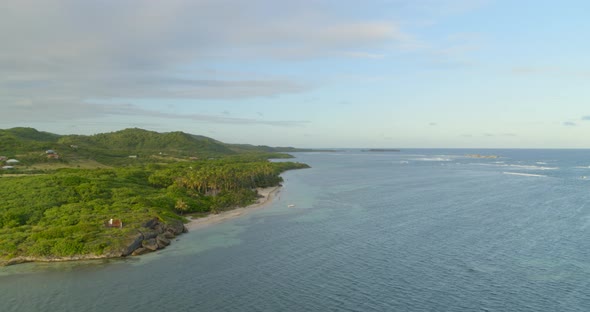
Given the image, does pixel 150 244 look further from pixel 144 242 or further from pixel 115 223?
pixel 115 223

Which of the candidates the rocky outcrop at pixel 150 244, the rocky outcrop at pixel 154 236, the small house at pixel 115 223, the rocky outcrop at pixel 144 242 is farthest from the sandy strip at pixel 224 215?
the small house at pixel 115 223

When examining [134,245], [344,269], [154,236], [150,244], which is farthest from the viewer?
[154,236]

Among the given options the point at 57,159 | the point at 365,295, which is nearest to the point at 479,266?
the point at 365,295

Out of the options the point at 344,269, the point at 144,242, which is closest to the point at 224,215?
the point at 144,242

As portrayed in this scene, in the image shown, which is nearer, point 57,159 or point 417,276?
point 417,276

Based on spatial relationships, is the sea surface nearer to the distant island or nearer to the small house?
the distant island

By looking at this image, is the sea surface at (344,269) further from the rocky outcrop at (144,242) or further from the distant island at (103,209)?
the distant island at (103,209)

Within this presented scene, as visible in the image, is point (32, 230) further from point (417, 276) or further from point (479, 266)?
point (479, 266)

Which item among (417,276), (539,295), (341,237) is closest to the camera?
(539,295)

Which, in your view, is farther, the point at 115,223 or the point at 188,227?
the point at 188,227
